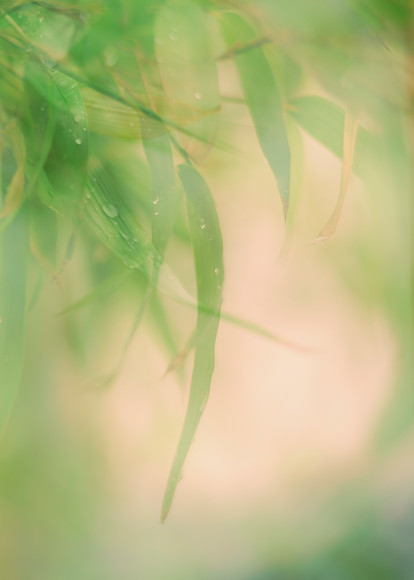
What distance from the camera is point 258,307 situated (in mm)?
478

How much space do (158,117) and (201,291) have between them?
16cm

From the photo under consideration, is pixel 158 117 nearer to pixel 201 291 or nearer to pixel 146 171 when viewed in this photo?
pixel 146 171

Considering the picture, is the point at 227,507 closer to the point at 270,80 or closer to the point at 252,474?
the point at 252,474

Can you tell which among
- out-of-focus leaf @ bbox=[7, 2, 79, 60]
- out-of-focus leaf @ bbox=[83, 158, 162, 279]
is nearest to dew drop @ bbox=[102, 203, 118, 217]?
out-of-focus leaf @ bbox=[83, 158, 162, 279]

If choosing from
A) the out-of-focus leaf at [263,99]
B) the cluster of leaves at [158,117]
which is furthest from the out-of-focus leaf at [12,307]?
the out-of-focus leaf at [263,99]

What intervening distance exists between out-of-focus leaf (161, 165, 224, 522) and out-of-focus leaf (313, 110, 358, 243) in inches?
4.0

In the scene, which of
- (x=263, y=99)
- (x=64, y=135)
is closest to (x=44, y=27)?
(x=64, y=135)

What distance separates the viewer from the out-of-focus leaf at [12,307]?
17.7 inches

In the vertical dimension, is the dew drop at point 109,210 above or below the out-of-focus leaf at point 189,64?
below

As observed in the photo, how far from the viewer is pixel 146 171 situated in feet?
1.54

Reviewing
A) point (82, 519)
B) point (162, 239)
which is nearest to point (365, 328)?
point (162, 239)

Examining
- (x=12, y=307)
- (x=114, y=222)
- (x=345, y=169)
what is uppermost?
(x=345, y=169)

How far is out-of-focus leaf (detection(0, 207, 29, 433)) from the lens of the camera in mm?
451

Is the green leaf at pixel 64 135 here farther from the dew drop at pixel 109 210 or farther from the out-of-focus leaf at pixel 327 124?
the out-of-focus leaf at pixel 327 124
